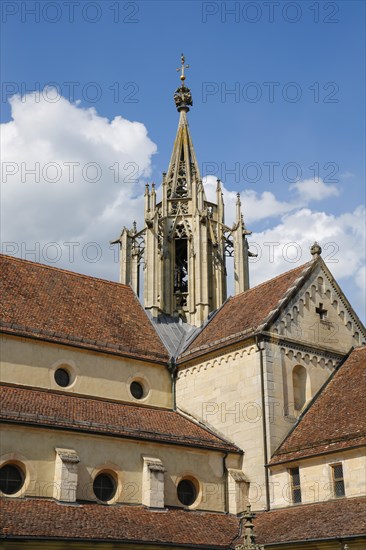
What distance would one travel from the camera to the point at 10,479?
24.5 metres

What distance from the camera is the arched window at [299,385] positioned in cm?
3086

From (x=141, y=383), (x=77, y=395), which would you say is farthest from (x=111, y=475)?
(x=141, y=383)

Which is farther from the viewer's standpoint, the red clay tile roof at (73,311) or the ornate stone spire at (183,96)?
the ornate stone spire at (183,96)

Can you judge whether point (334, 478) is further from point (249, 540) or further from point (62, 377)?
point (62, 377)

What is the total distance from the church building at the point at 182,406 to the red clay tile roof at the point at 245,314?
130 mm

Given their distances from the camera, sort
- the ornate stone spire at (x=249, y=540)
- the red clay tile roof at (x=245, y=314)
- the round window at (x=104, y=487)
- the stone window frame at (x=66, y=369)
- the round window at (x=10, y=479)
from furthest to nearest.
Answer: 1. the red clay tile roof at (x=245, y=314)
2. the stone window frame at (x=66, y=369)
3. the round window at (x=104, y=487)
4. the round window at (x=10, y=479)
5. the ornate stone spire at (x=249, y=540)

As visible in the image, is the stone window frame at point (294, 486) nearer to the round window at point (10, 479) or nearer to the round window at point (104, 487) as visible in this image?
the round window at point (104, 487)

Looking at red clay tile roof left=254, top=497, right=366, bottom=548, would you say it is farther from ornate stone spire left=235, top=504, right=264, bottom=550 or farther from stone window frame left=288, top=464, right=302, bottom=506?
ornate stone spire left=235, top=504, right=264, bottom=550

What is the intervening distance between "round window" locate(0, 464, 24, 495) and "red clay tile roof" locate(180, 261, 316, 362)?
11009 millimetres

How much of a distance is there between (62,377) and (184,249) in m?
12.9

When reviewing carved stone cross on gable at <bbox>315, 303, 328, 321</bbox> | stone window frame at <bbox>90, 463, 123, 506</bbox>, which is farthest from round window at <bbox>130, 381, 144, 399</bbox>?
carved stone cross on gable at <bbox>315, 303, 328, 321</bbox>

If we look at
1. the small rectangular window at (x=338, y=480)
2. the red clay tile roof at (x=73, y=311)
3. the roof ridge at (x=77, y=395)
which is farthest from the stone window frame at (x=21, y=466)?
the small rectangular window at (x=338, y=480)

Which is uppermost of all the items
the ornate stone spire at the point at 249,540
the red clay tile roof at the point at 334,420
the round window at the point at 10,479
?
the red clay tile roof at the point at 334,420

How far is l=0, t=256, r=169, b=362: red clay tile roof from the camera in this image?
101ft
